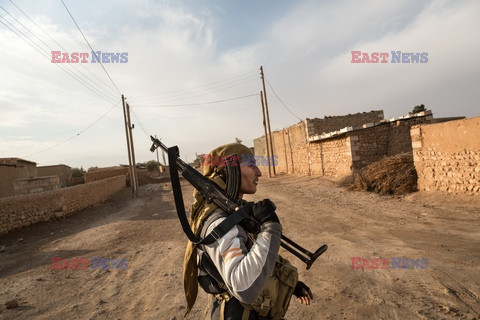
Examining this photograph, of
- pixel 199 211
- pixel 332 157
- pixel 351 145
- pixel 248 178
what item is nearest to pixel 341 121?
pixel 332 157

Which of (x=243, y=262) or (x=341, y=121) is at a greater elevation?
(x=341, y=121)

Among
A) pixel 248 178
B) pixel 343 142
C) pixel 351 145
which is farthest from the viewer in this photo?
pixel 343 142

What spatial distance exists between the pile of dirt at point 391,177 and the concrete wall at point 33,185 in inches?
607

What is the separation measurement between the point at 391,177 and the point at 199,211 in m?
8.80

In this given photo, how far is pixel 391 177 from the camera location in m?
8.65

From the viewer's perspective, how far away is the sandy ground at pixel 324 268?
2.89m

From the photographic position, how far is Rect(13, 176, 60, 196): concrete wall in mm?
12578

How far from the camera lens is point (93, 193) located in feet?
44.4

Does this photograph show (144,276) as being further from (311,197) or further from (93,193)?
(93,193)

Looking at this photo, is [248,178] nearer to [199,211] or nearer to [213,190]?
[213,190]

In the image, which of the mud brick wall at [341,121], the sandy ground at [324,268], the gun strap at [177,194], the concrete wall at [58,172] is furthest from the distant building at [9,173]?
the gun strap at [177,194]
